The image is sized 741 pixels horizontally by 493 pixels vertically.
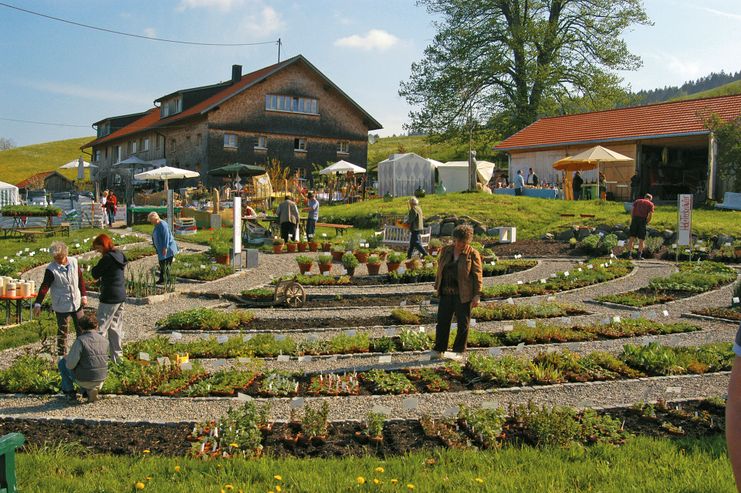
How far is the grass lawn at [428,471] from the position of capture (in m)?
4.98

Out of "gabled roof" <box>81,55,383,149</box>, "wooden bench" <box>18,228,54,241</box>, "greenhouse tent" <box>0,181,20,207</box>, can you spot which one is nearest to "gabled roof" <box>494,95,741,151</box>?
"gabled roof" <box>81,55,383,149</box>

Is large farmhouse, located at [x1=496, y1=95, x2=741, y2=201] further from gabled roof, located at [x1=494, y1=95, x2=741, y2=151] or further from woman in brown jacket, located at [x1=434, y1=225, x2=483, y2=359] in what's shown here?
woman in brown jacket, located at [x1=434, y1=225, x2=483, y2=359]

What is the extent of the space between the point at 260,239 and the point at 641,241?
37.7ft

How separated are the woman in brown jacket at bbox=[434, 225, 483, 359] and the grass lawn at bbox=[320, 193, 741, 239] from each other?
15.0m

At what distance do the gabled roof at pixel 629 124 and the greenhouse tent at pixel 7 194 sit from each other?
2565 centimetres

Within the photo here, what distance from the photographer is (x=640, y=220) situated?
20.1 m

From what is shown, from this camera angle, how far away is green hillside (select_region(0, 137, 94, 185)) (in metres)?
84.2

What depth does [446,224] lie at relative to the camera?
25.8 metres

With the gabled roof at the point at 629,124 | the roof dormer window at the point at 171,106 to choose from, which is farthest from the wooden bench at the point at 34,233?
the roof dormer window at the point at 171,106

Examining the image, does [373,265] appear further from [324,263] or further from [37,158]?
[37,158]

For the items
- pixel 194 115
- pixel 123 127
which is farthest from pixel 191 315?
pixel 123 127

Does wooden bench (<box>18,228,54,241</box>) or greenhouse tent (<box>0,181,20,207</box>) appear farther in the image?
greenhouse tent (<box>0,181,20,207</box>)

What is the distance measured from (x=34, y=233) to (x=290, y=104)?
24017mm

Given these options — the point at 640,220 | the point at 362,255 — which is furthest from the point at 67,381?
the point at 640,220
